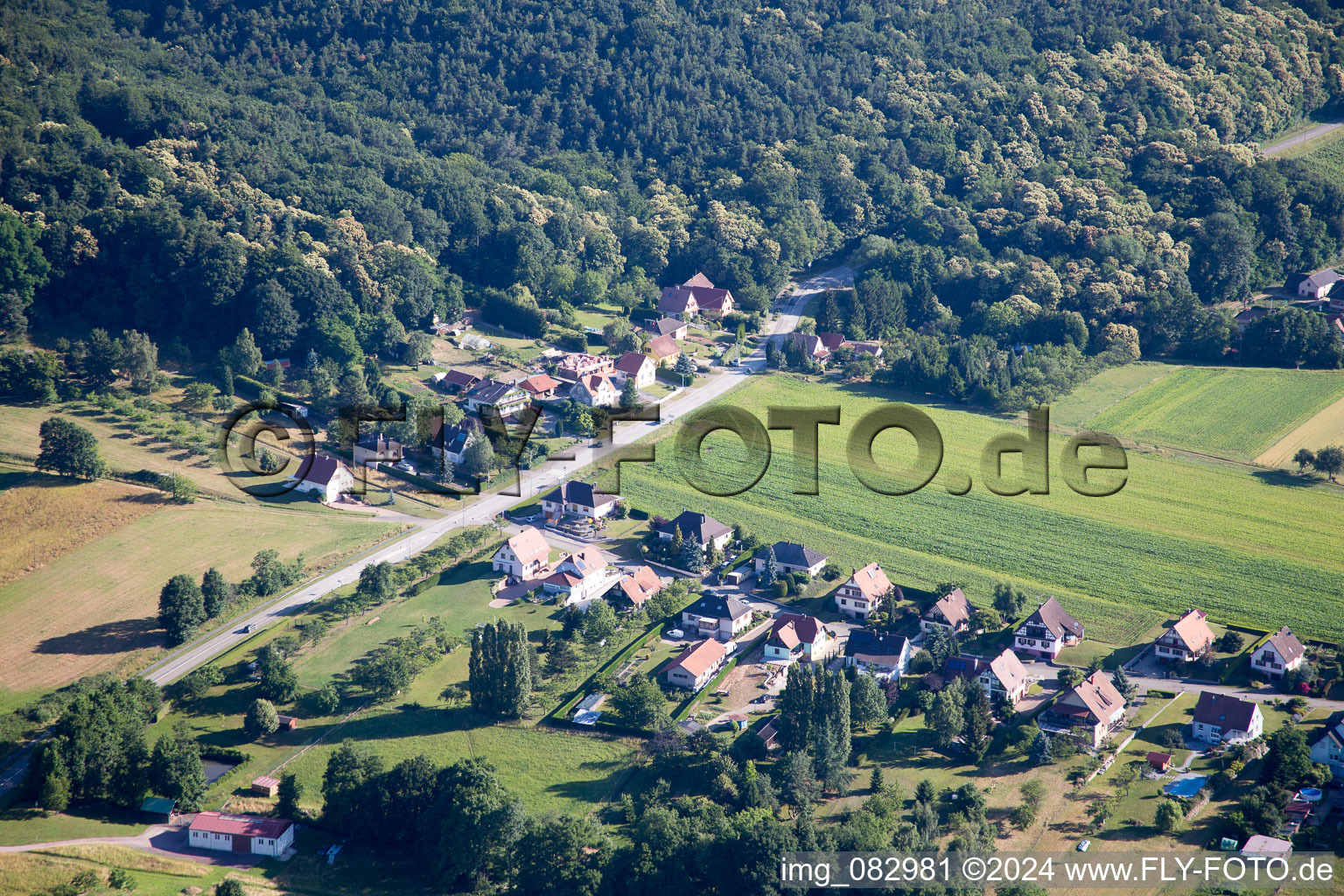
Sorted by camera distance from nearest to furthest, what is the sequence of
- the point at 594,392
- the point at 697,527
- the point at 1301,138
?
the point at 697,527
the point at 594,392
the point at 1301,138

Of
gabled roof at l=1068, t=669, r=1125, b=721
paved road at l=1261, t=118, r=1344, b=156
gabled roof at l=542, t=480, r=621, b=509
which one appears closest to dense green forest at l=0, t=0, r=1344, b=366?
paved road at l=1261, t=118, r=1344, b=156

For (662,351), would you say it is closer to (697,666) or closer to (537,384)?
(537,384)

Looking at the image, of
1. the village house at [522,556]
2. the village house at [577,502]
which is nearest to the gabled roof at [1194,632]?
the village house at [577,502]

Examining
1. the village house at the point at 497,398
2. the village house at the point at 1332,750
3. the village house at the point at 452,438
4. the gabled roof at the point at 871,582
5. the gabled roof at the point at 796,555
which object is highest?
the village house at the point at 497,398

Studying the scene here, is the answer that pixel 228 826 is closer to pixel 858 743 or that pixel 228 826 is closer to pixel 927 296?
pixel 858 743

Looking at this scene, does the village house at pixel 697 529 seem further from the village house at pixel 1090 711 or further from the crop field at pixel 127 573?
the village house at pixel 1090 711

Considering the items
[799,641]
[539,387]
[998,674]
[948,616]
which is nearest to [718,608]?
[799,641]

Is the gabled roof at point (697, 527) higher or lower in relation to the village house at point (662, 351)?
lower
